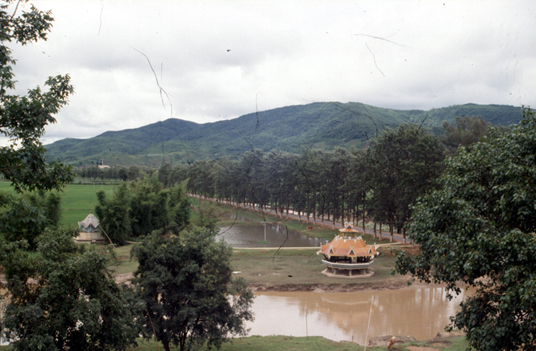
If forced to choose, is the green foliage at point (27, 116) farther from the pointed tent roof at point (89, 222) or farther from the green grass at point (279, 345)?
the pointed tent roof at point (89, 222)

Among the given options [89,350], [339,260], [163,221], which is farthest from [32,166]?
[163,221]

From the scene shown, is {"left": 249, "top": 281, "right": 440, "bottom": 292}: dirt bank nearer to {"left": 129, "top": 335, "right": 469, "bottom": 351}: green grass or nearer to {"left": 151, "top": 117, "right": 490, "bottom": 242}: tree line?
{"left": 151, "top": 117, "right": 490, "bottom": 242}: tree line

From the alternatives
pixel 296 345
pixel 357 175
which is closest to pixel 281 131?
pixel 357 175

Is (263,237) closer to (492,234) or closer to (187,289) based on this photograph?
(187,289)

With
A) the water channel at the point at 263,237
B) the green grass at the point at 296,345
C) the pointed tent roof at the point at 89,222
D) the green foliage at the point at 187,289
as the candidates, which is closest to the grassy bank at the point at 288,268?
the water channel at the point at 263,237

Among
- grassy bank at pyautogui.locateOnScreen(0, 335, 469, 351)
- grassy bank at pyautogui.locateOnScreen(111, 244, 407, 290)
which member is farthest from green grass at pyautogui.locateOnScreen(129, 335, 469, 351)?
grassy bank at pyautogui.locateOnScreen(111, 244, 407, 290)
